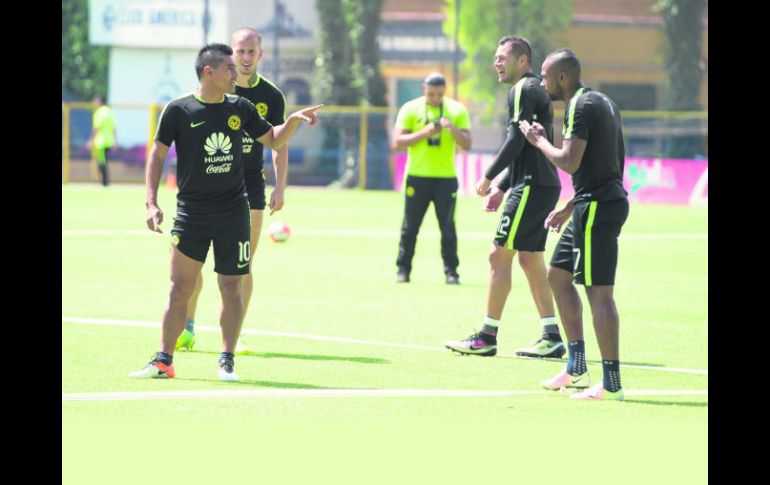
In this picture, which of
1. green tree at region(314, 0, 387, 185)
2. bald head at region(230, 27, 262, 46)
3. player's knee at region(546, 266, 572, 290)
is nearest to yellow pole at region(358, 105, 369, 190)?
green tree at region(314, 0, 387, 185)

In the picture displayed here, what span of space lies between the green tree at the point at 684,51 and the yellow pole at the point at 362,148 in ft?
37.5

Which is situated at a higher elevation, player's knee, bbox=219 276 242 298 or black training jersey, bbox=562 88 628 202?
black training jersey, bbox=562 88 628 202

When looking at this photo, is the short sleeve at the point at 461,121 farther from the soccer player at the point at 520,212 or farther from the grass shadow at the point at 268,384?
the grass shadow at the point at 268,384

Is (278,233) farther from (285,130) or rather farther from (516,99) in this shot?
(285,130)

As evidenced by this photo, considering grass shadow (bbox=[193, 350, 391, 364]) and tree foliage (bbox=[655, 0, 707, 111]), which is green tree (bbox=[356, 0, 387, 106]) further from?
grass shadow (bbox=[193, 350, 391, 364])

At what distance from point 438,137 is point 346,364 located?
276 inches

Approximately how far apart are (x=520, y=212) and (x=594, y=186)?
7.23 ft

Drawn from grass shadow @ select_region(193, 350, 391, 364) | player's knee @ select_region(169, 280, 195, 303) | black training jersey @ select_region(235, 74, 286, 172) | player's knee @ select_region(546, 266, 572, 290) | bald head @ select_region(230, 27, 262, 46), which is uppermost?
bald head @ select_region(230, 27, 262, 46)

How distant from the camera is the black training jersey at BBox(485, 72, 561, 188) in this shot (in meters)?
10.5

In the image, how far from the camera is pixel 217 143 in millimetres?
9211

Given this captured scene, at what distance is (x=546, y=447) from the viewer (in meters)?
7.18

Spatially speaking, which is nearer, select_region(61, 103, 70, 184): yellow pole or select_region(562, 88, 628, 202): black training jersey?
select_region(562, 88, 628, 202): black training jersey

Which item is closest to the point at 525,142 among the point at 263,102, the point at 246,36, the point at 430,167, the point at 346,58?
the point at 263,102

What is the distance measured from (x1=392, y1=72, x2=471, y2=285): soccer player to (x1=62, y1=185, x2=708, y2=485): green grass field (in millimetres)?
437
